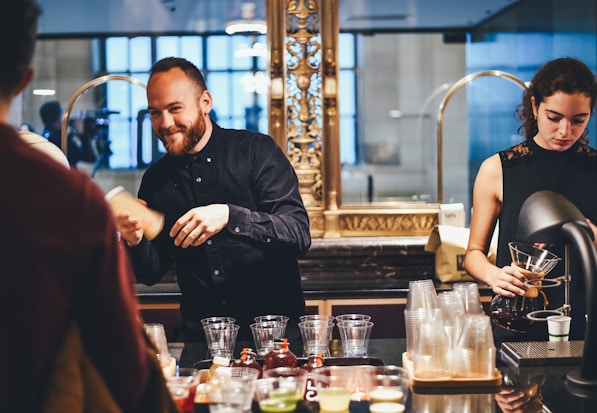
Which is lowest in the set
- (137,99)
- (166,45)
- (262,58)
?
(137,99)

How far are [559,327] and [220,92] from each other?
9.54 feet

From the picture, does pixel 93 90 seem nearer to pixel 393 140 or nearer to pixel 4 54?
pixel 393 140

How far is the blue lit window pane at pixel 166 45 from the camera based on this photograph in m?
4.66

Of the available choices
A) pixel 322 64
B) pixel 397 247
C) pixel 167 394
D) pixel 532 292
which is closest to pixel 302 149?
pixel 322 64

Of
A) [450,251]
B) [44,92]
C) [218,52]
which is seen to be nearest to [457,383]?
[450,251]

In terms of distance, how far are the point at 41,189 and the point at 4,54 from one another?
195 mm

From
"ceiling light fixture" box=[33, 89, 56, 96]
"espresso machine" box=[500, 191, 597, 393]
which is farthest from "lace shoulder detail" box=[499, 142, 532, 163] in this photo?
"ceiling light fixture" box=[33, 89, 56, 96]

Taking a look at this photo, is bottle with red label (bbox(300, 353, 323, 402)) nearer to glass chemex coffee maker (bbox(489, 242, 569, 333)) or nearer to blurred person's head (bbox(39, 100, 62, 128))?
glass chemex coffee maker (bbox(489, 242, 569, 333))

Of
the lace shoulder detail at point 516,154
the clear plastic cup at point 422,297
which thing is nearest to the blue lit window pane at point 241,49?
the lace shoulder detail at point 516,154

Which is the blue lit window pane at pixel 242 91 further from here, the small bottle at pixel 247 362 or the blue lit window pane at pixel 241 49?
the small bottle at pixel 247 362

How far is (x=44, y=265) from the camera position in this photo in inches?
37.1

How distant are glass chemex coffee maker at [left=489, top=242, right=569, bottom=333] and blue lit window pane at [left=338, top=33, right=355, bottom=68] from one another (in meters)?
2.36

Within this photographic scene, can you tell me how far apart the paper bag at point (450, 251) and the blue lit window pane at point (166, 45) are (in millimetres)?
1954

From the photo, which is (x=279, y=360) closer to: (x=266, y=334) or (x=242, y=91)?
(x=266, y=334)
